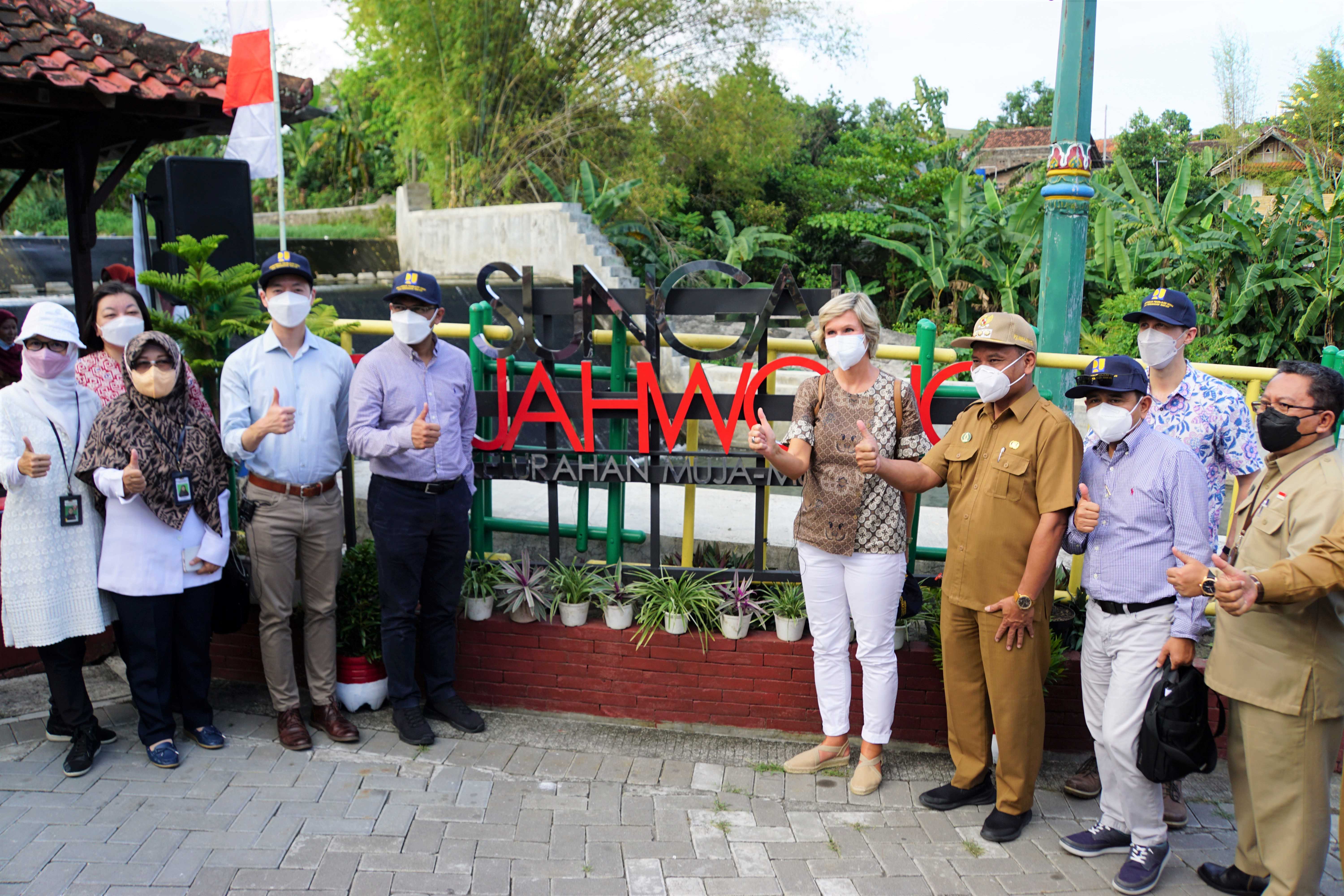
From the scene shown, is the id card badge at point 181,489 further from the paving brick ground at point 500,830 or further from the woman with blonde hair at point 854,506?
the woman with blonde hair at point 854,506

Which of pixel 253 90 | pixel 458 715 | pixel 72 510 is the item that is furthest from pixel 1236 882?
pixel 253 90

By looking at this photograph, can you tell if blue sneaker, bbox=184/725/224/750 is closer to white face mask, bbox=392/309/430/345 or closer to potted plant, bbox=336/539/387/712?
potted plant, bbox=336/539/387/712

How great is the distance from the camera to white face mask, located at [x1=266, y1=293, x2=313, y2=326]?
3.95m

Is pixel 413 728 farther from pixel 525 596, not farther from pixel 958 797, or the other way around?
pixel 958 797

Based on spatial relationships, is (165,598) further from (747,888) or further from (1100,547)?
(1100,547)

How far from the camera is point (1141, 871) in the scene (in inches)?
128

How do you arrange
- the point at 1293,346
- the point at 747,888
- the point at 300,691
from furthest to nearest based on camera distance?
the point at 1293,346 < the point at 300,691 < the point at 747,888

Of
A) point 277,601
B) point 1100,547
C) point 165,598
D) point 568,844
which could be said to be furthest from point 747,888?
point 165,598

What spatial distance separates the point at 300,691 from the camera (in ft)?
15.5

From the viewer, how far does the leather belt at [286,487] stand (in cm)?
396

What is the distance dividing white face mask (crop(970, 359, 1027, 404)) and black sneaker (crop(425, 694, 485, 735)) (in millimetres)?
2626

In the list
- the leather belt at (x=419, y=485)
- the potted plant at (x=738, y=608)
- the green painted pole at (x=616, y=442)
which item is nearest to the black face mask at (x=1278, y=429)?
the potted plant at (x=738, y=608)

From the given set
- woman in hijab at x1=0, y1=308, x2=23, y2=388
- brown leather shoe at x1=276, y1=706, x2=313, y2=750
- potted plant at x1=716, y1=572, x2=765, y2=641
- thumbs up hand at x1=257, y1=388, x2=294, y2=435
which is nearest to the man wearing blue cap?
potted plant at x1=716, y1=572, x2=765, y2=641

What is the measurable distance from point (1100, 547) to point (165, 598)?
363 centimetres
